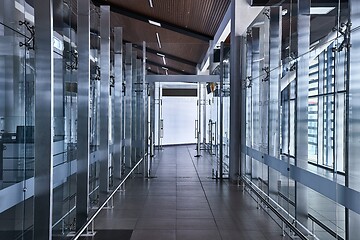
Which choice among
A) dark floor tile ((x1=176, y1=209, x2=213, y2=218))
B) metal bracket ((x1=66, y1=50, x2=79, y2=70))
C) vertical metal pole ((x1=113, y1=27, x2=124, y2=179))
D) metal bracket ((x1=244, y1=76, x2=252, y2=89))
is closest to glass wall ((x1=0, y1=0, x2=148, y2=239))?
metal bracket ((x1=66, y1=50, x2=79, y2=70))

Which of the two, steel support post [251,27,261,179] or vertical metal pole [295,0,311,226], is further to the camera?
steel support post [251,27,261,179]

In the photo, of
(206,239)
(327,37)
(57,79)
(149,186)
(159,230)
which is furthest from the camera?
(149,186)

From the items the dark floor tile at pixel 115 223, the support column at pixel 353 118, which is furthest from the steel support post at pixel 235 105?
the support column at pixel 353 118

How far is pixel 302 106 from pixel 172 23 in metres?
9.27

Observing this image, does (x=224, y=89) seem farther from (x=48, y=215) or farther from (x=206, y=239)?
(x=48, y=215)

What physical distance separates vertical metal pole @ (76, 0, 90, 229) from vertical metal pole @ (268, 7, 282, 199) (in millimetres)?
2705

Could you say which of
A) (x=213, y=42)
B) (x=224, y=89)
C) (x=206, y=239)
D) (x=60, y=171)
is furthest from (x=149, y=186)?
(x=213, y=42)

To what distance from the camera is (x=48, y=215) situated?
3.35 meters

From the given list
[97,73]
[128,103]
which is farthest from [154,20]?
[97,73]

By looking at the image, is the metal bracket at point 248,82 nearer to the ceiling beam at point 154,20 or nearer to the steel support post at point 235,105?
the steel support post at point 235,105

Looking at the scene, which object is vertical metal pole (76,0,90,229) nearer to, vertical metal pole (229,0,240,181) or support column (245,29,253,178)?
support column (245,29,253,178)

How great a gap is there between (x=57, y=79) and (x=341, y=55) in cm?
246

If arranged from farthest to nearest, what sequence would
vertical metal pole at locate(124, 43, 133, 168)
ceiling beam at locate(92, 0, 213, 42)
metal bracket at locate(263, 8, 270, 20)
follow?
ceiling beam at locate(92, 0, 213, 42) → vertical metal pole at locate(124, 43, 133, 168) → metal bracket at locate(263, 8, 270, 20)

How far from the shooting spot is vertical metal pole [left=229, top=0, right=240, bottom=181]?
9773 millimetres
